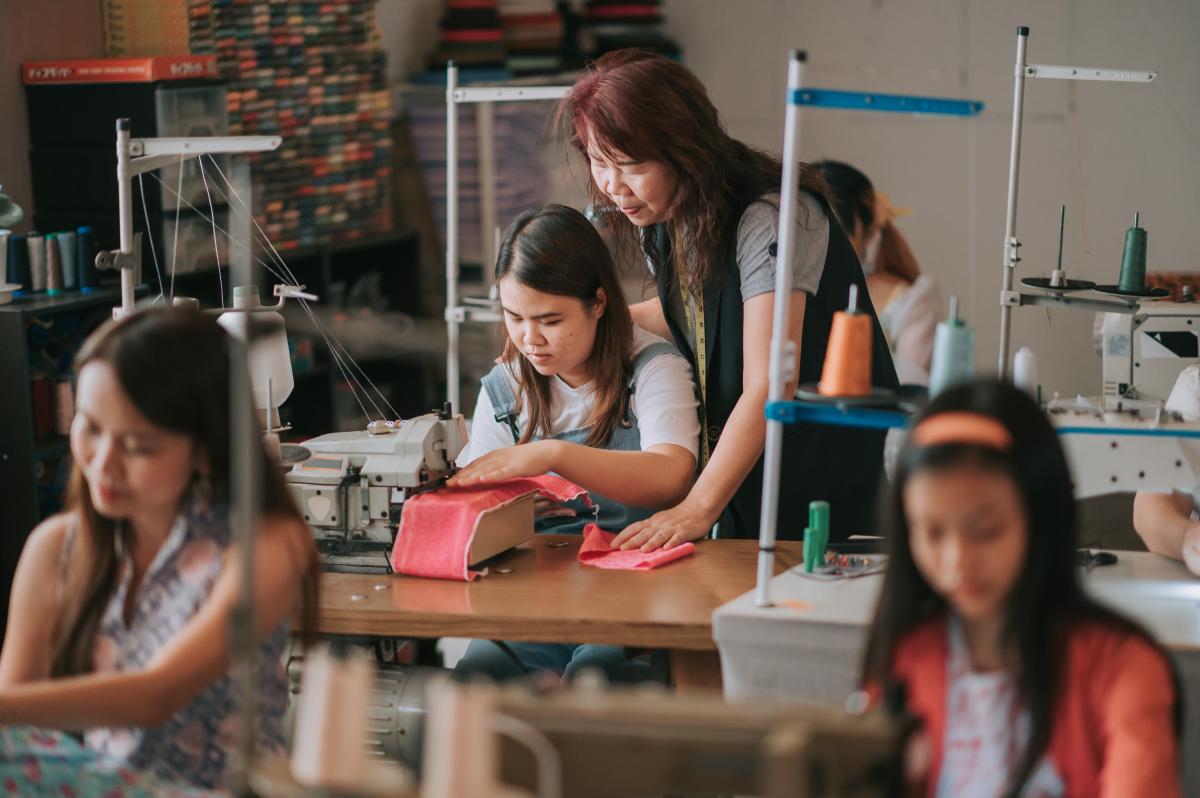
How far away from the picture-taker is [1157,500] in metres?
2.60

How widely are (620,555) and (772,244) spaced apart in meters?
0.65

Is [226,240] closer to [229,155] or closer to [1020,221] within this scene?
[229,155]

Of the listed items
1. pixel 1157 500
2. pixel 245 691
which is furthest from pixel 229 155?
pixel 245 691

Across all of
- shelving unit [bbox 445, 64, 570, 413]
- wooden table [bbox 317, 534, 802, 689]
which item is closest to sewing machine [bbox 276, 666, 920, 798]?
wooden table [bbox 317, 534, 802, 689]

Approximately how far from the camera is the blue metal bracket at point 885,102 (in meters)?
2.12

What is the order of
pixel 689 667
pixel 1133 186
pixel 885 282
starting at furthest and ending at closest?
pixel 1133 186
pixel 885 282
pixel 689 667

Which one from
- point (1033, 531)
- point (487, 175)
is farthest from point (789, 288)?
point (487, 175)

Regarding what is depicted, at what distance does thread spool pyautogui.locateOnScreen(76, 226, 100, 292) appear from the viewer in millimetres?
3719

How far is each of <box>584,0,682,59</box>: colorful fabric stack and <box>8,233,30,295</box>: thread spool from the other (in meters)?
2.84

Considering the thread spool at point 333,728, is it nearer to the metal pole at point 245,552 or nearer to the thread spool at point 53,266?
the metal pole at point 245,552

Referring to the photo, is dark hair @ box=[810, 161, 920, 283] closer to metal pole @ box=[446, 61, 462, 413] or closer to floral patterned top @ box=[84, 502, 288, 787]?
metal pole @ box=[446, 61, 462, 413]

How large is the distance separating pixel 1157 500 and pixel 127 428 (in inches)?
70.5

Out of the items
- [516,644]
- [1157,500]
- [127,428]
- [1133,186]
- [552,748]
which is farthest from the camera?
[1133,186]

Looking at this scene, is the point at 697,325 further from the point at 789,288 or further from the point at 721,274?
the point at 789,288
